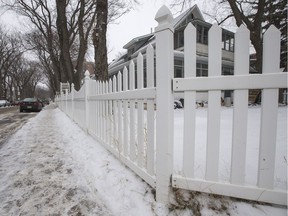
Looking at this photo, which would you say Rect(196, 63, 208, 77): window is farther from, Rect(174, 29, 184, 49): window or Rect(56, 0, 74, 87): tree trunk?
Rect(56, 0, 74, 87): tree trunk

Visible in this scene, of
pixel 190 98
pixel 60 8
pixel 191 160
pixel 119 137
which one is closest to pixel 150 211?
pixel 191 160

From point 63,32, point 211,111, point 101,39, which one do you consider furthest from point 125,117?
point 63,32

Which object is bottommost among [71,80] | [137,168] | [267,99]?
[137,168]

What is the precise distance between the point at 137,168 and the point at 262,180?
1298 mm

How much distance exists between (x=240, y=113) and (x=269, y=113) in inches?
7.7

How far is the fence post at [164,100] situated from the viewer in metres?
1.72

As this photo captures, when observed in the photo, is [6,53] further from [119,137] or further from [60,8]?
[119,137]

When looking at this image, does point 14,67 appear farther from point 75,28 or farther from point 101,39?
point 101,39

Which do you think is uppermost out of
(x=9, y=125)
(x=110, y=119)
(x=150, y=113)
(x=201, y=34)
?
(x=201, y=34)

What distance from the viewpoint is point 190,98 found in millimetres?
1682

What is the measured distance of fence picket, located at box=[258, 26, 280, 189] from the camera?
1.36 metres

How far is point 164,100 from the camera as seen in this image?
1735mm

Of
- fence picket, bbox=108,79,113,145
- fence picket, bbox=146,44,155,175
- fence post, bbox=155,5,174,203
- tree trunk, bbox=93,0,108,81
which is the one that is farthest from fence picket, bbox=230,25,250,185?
tree trunk, bbox=93,0,108,81

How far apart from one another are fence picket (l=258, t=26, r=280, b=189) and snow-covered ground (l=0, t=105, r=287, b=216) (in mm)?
301
